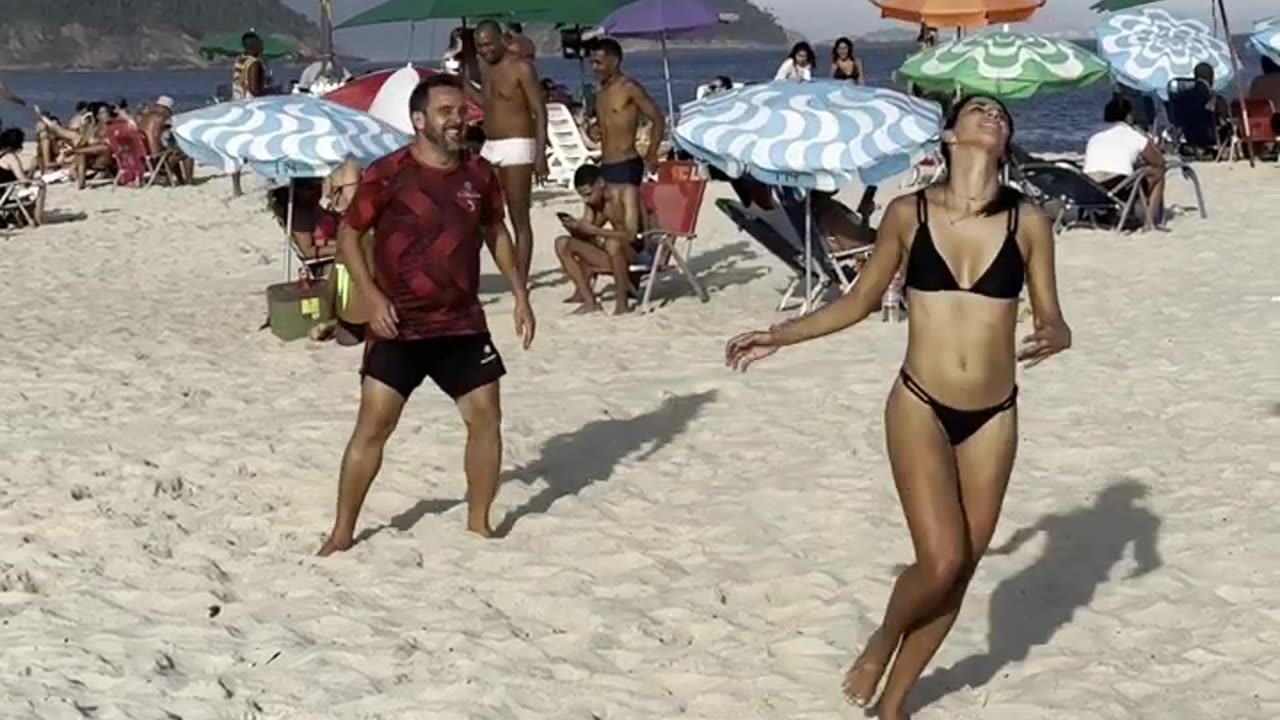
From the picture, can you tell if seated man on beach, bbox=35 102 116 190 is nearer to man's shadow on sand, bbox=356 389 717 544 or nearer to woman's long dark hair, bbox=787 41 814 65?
woman's long dark hair, bbox=787 41 814 65

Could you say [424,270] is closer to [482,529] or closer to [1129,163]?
[482,529]

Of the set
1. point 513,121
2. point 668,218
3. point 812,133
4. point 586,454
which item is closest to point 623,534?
point 586,454

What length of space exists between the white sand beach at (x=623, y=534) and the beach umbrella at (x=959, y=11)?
18.5ft

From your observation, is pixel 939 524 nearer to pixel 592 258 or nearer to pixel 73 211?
pixel 592 258

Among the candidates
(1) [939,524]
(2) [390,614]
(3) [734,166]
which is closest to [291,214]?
(3) [734,166]

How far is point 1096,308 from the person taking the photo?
9.10 m

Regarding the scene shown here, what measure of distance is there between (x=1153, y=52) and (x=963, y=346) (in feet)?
46.4

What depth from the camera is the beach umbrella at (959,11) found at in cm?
1438

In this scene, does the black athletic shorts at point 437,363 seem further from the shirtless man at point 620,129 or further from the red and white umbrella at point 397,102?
the red and white umbrella at point 397,102

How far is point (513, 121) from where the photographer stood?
9211mm

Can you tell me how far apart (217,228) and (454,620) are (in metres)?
10.3

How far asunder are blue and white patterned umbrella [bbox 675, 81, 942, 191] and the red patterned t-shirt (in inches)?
136

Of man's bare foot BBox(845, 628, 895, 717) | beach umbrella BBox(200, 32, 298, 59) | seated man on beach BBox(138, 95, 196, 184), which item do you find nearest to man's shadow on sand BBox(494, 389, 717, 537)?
man's bare foot BBox(845, 628, 895, 717)

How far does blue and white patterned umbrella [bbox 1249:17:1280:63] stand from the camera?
50.1 ft
